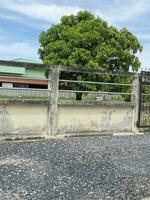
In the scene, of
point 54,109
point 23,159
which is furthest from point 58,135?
point 23,159

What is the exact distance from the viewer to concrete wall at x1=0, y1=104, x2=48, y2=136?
8203 millimetres

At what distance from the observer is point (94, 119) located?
962cm

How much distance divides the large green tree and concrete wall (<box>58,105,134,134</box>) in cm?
931

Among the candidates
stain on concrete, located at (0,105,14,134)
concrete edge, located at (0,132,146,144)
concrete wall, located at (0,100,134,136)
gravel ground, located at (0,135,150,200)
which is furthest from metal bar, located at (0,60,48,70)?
gravel ground, located at (0,135,150,200)

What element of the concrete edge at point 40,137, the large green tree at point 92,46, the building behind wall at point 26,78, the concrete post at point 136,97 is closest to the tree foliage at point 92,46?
the large green tree at point 92,46

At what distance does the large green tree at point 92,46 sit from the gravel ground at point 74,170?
11750 mm

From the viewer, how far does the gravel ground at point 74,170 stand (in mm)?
4770

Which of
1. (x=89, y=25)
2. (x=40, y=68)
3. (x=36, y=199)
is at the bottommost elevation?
(x=36, y=199)

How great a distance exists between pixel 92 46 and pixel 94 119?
1226 cm

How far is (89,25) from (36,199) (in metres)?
17.7

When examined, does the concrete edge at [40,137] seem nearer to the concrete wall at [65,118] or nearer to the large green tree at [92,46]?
the concrete wall at [65,118]

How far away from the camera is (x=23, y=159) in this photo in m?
6.52

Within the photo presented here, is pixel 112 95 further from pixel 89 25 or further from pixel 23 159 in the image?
pixel 89 25

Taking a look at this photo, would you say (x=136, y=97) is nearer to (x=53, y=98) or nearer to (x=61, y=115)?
(x=61, y=115)
